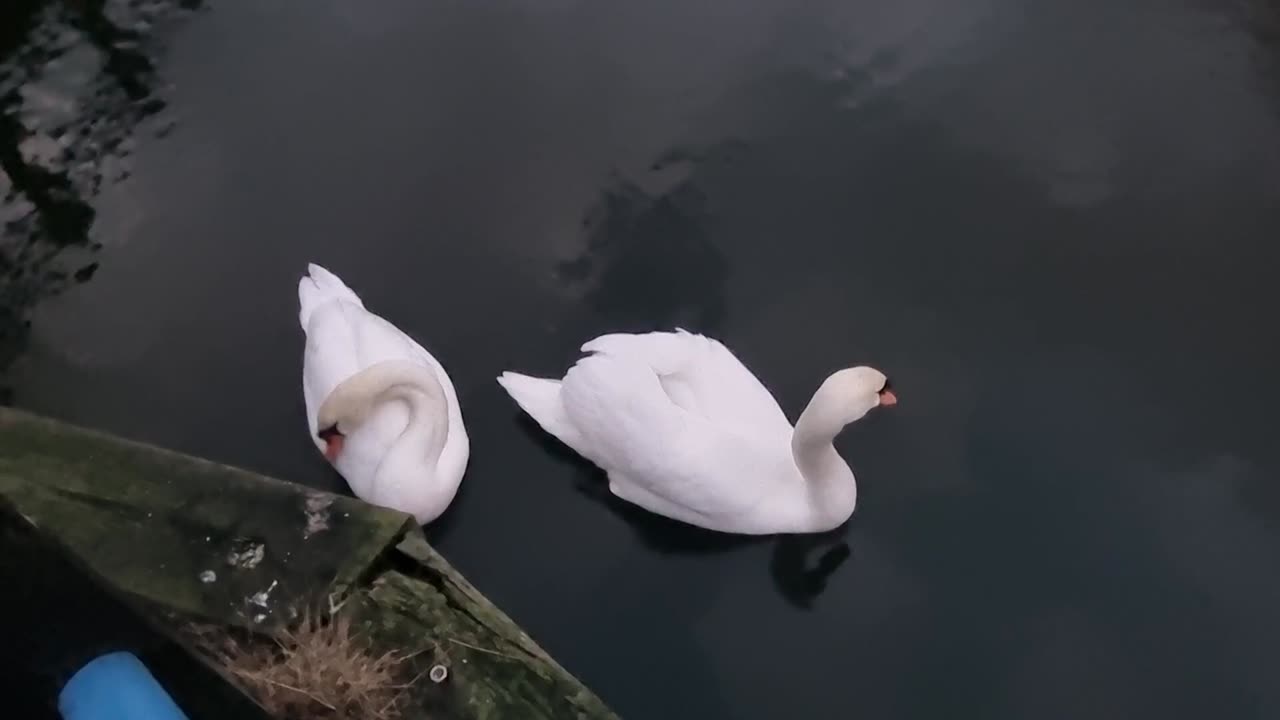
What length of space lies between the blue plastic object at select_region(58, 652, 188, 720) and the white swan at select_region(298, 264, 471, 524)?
1.56 meters

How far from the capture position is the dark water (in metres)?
4.40

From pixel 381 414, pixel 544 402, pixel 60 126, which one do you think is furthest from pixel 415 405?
pixel 60 126

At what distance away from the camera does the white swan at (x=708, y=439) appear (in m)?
4.33

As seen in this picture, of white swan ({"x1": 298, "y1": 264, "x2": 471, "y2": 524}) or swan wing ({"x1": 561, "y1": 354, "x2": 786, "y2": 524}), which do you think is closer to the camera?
white swan ({"x1": 298, "y1": 264, "x2": 471, "y2": 524})

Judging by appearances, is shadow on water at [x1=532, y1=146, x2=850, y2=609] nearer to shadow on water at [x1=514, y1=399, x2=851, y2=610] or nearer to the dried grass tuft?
shadow on water at [x1=514, y1=399, x2=851, y2=610]

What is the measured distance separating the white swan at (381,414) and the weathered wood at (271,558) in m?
0.66

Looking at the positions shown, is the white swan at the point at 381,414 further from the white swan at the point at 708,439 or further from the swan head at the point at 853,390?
the swan head at the point at 853,390

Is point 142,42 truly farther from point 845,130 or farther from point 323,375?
point 845,130

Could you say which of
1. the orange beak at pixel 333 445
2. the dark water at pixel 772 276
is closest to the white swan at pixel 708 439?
the dark water at pixel 772 276

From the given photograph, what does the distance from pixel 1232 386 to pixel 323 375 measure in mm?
4116

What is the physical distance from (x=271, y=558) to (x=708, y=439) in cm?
177

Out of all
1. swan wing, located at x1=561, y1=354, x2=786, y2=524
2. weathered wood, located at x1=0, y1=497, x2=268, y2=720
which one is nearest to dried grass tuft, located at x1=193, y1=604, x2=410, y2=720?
weathered wood, located at x1=0, y1=497, x2=268, y2=720

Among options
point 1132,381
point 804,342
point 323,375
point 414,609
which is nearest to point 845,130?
point 804,342

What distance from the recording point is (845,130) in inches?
252
